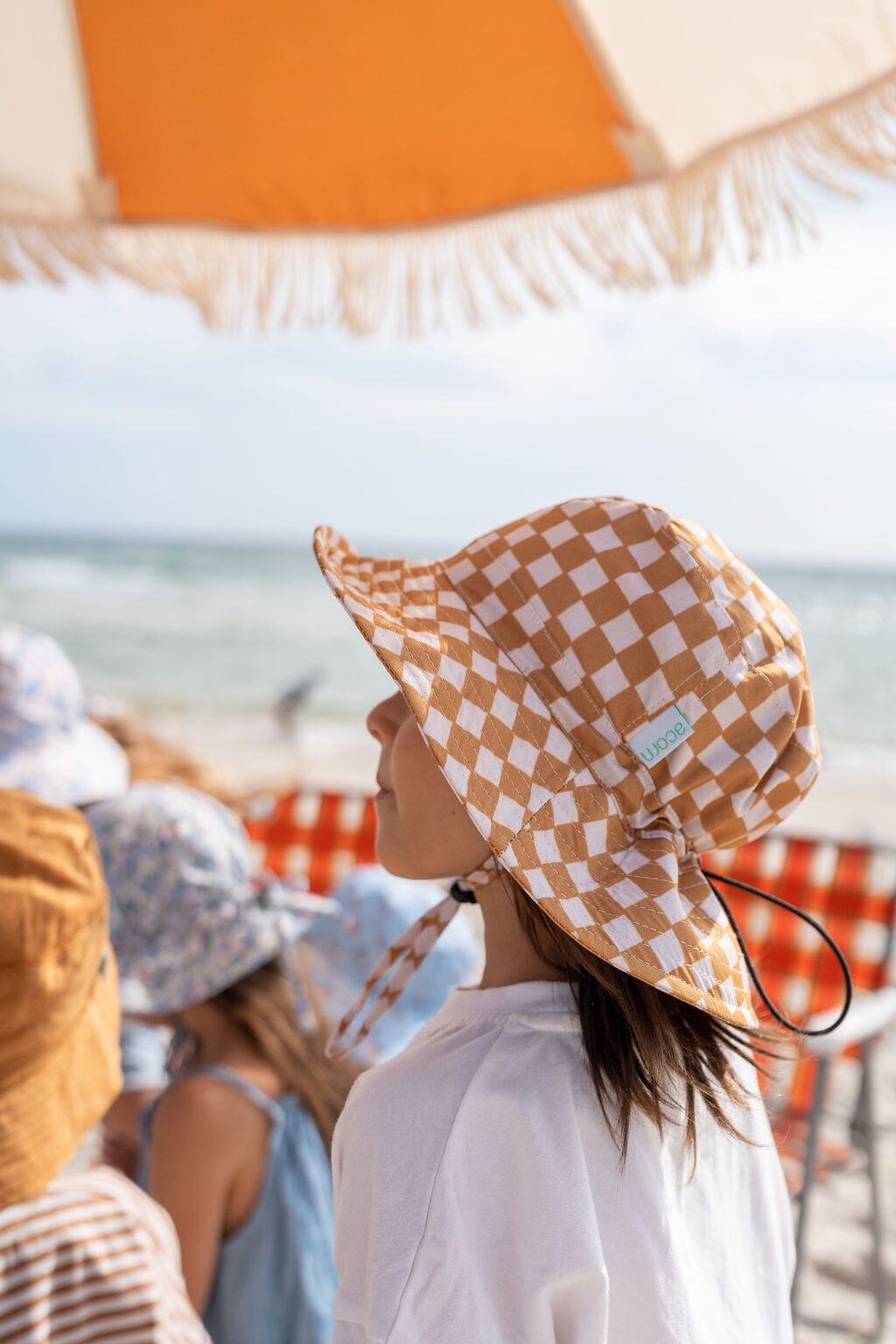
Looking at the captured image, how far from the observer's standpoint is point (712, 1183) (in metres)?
1.16

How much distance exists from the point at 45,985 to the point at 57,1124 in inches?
8.2

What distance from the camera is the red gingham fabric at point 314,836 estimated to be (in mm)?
3797

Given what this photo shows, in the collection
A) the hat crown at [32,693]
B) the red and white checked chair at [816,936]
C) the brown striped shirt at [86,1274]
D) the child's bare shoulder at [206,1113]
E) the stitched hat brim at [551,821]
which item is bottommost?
the red and white checked chair at [816,936]

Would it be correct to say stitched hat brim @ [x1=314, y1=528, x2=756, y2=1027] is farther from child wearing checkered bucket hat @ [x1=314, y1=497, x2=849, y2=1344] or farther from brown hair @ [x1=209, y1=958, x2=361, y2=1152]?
brown hair @ [x1=209, y1=958, x2=361, y2=1152]

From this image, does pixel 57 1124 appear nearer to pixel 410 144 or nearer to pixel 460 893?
pixel 460 893

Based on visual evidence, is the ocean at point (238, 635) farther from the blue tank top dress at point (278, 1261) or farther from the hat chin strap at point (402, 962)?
the hat chin strap at point (402, 962)

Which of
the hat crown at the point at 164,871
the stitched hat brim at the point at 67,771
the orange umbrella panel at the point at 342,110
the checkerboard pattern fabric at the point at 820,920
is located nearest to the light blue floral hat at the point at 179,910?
the hat crown at the point at 164,871

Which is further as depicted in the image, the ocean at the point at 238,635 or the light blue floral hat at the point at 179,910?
the ocean at the point at 238,635

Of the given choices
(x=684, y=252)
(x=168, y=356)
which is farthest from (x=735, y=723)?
(x=168, y=356)

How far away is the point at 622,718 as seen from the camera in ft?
3.59

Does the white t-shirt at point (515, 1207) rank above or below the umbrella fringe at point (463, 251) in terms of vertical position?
below

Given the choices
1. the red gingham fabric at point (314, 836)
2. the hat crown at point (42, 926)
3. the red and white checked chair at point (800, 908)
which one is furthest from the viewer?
the red gingham fabric at point (314, 836)

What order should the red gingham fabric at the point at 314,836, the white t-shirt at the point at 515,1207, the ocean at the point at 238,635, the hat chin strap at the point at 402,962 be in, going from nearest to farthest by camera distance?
the white t-shirt at the point at 515,1207 < the hat chin strap at the point at 402,962 < the red gingham fabric at the point at 314,836 < the ocean at the point at 238,635

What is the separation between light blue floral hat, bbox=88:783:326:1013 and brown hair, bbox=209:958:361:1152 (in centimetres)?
3
